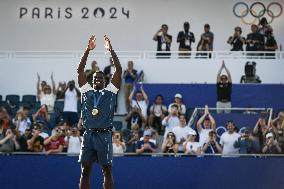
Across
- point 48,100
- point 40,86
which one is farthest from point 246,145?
point 40,86

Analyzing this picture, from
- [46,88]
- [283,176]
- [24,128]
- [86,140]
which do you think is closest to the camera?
[86,140]

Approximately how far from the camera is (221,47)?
2419 cm

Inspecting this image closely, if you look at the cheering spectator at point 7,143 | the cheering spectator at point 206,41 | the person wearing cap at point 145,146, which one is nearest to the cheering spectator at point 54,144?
the cheering spectator at point 7,143

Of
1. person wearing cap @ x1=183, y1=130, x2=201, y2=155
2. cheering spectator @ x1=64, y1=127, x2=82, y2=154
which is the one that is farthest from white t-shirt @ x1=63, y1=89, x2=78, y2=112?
person wearing cap @ x1=183, y1=130, x2=201, y2=155

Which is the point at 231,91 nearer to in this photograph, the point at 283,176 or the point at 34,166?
the point at 283,176

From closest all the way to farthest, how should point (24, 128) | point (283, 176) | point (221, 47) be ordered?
point (283, 176) < point (24, 128) < point (221, 47)

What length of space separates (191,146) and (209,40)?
20.3ft

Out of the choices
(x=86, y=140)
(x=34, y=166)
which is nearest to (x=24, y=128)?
(x=34, y=166)

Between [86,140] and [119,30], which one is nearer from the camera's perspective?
[86,140]

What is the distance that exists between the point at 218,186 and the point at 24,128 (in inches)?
179

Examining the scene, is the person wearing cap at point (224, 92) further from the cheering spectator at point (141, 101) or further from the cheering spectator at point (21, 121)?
the cheering spectator at point (21, 121)

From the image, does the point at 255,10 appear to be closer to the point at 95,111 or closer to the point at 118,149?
the point at 118,149

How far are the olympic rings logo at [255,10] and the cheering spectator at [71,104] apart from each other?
21.2 ft

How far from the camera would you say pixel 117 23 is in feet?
81.2
